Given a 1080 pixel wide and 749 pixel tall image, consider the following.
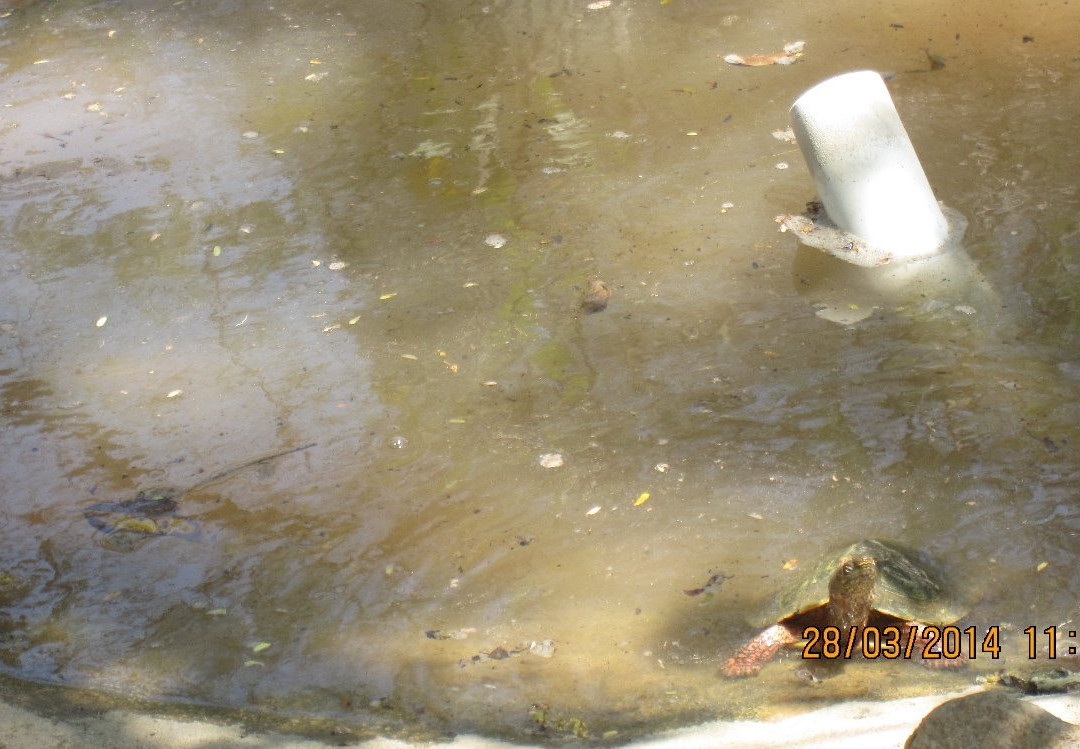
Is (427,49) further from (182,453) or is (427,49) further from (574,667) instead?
(574,667)

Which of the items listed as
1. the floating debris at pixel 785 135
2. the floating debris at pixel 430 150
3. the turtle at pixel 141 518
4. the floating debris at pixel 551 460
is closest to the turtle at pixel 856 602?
the floating debris at pixel 551 460

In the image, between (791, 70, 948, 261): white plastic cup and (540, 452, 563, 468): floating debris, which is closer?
(540, 452, 563, 468): floating debris

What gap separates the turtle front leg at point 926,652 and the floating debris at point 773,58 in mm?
4117

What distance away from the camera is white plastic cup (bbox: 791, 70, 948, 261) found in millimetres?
4773

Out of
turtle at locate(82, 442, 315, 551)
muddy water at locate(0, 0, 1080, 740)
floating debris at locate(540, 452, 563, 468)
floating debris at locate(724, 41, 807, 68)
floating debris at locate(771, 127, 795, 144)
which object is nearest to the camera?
muddy water at locate(0, 0, 1080, 740)

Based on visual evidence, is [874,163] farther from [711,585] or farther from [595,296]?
[711,585]

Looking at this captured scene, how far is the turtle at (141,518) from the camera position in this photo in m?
3.82

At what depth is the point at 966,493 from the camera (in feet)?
11.8

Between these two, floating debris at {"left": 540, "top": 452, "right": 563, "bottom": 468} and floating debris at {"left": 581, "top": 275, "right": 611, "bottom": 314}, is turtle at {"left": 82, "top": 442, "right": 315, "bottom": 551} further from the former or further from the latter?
floating debris at {"left": 581, "top": 275, "right": 611, "bottom": 314}
